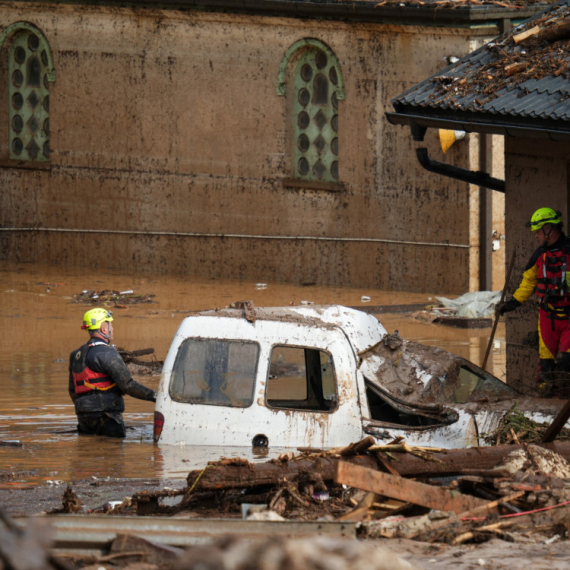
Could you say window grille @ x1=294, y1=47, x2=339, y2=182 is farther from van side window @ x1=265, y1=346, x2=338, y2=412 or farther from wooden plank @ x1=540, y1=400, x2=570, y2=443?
wooden plank @ x1=540, y1=400, x2=570, y2=443

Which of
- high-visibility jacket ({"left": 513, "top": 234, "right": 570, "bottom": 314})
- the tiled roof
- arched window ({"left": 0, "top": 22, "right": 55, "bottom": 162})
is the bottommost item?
high-visibility jacket ({"left": 513, "top": 234, "right": 570, "bottom": 314})

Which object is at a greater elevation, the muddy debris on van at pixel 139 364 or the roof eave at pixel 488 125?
the roof eave at pixel 488 125

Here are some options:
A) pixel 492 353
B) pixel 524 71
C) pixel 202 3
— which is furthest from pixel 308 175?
pixel 524 71

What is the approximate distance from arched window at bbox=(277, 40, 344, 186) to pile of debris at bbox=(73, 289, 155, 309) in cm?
405

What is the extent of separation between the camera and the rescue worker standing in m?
9.59

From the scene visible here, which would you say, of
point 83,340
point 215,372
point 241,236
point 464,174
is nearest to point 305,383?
point 215,372

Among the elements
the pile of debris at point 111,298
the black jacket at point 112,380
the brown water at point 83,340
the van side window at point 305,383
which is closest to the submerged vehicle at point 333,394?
the brown water at point 83,340

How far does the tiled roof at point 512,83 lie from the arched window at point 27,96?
13951 mm

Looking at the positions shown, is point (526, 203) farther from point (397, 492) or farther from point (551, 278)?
point (397, 492)

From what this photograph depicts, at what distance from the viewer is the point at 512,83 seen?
424 inches

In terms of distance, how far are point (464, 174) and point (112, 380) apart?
4.87 metres

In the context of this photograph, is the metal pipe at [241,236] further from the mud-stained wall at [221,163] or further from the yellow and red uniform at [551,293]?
the yellow and red uniform at [551,293]

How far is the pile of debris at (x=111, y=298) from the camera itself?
761 inches

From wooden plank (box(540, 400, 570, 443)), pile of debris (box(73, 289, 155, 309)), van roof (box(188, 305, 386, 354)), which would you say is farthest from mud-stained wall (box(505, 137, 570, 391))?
pile of debris (box(73, 289, 155, 309))
